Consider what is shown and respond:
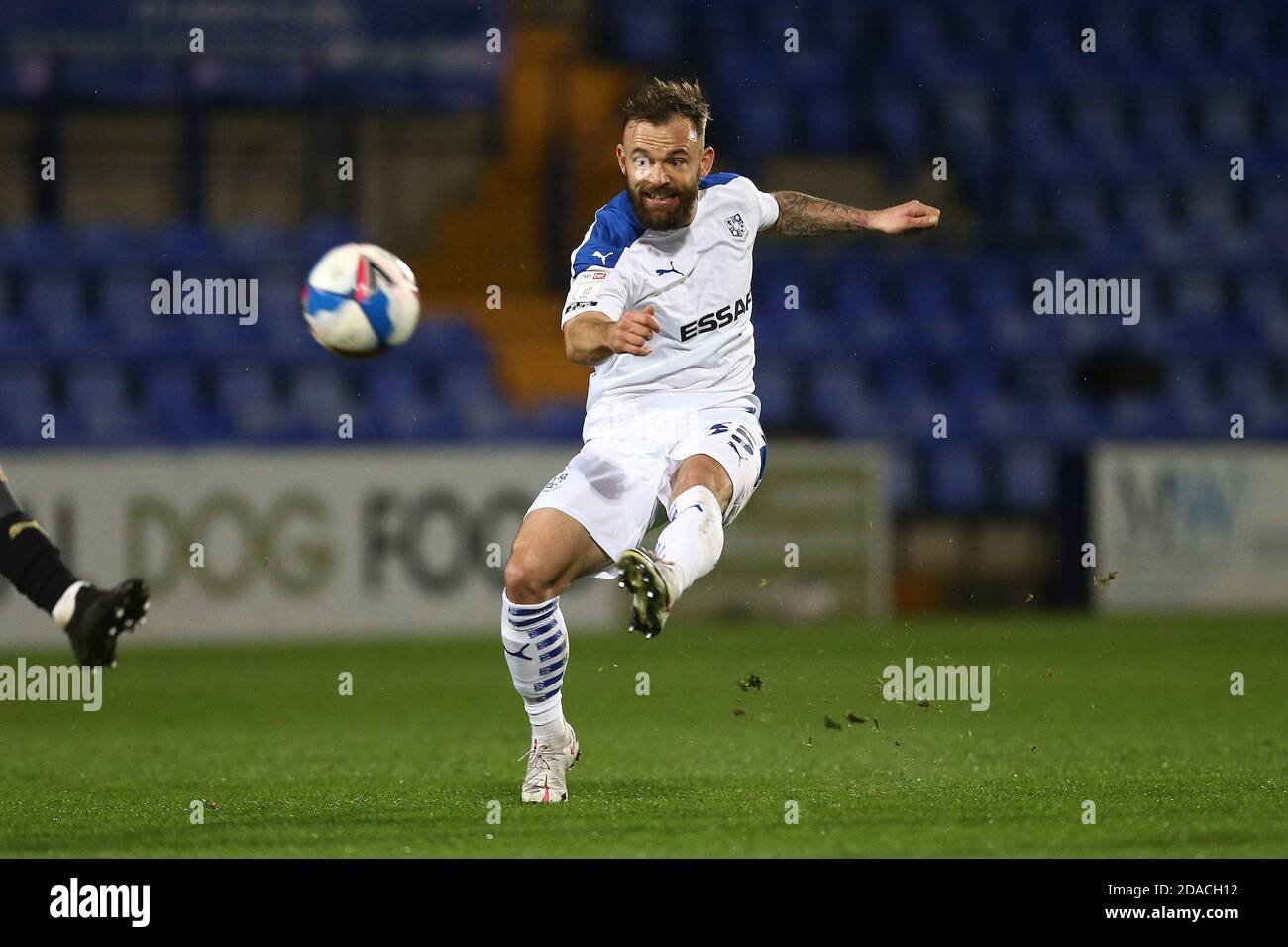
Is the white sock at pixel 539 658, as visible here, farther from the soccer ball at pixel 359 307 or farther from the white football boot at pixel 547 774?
the soccer ball at pixel 359 307

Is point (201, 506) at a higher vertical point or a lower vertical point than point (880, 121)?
lower

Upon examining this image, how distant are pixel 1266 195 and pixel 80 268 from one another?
1018 centimetres

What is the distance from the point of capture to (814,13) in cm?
1623

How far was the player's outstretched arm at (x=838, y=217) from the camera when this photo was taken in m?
6.01

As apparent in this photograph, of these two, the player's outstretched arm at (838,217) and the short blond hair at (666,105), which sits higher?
the short blond hair at (666,105)

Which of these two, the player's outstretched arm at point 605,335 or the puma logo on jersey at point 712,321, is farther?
the puma logo on jersey at point 712,321

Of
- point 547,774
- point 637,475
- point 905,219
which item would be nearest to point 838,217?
point 905,219

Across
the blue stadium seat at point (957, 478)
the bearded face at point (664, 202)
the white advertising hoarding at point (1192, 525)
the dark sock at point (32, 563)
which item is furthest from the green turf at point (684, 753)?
the blue stadium seat at point (957, 478)

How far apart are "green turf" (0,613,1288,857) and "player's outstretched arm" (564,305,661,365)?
50.9 inches

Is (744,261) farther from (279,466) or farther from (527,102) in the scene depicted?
(527,102)

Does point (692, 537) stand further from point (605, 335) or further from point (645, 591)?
point (605, 335)

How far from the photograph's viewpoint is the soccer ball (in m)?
5.96

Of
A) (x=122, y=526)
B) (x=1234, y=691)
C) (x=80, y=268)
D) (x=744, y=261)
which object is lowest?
(x=1234, y=691)
